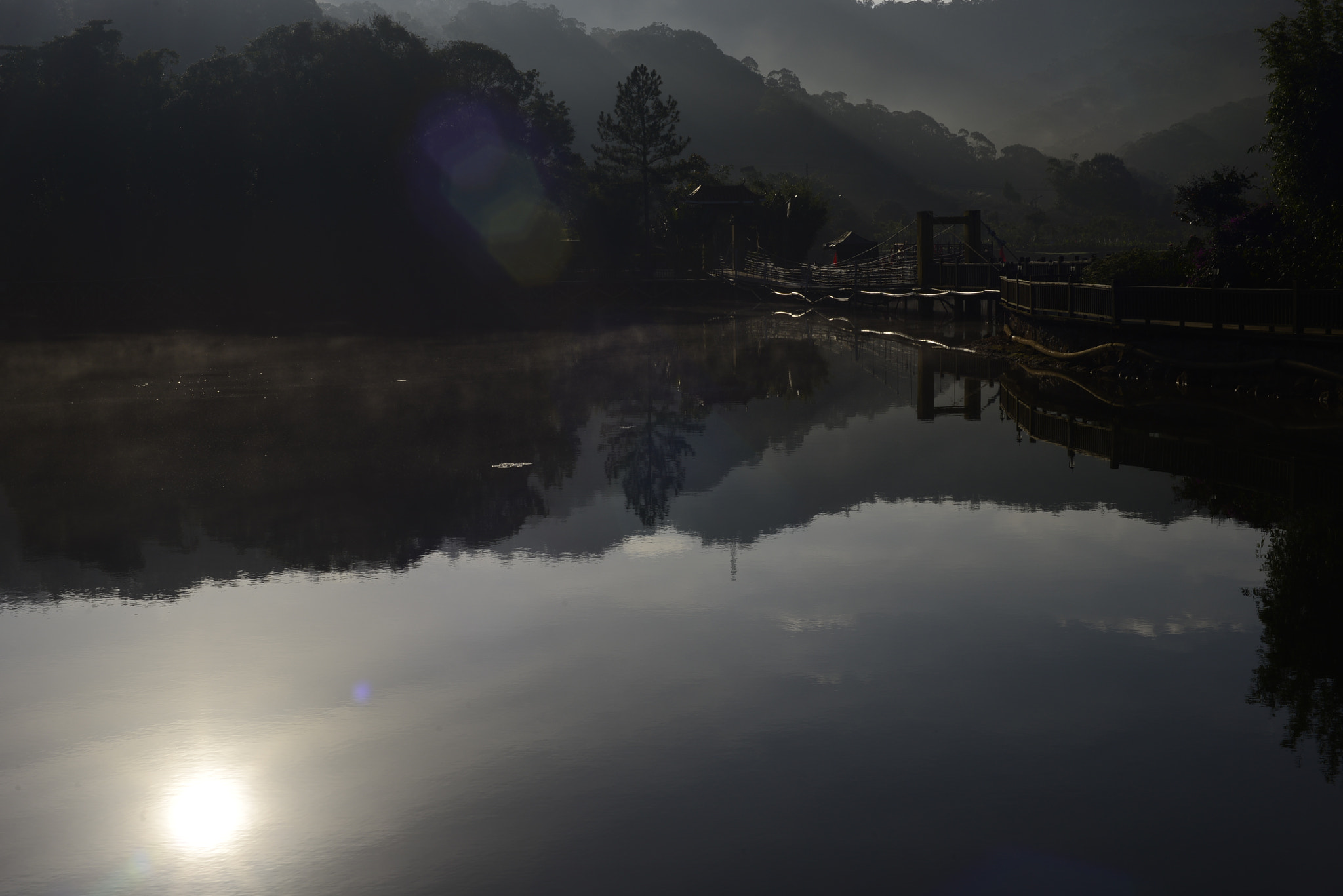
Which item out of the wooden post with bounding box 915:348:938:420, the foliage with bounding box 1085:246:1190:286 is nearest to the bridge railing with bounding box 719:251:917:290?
the wooden post with bounding box 915:348:938:420

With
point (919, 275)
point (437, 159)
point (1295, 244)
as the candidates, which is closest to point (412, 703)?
point (1295, 244)

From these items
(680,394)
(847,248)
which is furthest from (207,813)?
(847,248)

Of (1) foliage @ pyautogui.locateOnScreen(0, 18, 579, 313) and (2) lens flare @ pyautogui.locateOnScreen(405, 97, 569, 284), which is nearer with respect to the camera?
(1) foliage @ pyautogui.locateOnScreen(0, 18, 579, 313)

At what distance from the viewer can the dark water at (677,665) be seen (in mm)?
6484

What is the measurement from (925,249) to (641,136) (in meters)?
49.4

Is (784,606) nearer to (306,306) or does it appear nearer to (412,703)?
(412,703)

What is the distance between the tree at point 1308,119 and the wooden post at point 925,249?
26.6 metres

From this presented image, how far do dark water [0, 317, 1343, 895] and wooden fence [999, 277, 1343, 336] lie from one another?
3.54 meters

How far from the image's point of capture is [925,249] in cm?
5512

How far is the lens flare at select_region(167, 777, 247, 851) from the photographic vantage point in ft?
21.9

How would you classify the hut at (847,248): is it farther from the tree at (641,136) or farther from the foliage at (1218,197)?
the foliage at (1218,197)

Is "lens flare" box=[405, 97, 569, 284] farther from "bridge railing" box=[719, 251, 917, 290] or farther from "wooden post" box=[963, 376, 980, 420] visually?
"wooden post" box=[963, 376, 980, 420]

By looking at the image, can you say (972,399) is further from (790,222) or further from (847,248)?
(847,248)

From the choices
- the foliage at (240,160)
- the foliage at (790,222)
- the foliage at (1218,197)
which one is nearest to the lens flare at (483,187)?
the foliage at (240,160)
